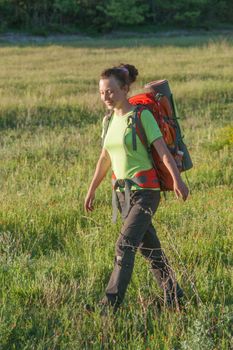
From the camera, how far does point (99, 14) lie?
5800 centimetres

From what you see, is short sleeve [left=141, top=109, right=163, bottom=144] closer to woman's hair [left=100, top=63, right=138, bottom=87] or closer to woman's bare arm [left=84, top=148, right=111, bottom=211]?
woman's hair [left=100, top=63, right=138, bottom=87]

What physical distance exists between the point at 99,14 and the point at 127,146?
55.7 m

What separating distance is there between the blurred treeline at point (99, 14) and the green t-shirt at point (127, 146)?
4782cm

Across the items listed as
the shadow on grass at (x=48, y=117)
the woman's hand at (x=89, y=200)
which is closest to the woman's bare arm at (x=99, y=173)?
the woman's hand at (x=89, y=200)

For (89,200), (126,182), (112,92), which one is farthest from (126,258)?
(112,92)

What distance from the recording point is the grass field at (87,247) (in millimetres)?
3920

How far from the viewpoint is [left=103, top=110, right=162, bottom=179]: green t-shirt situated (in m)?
4.05

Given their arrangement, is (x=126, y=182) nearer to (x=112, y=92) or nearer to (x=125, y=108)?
(x=125, y=108)

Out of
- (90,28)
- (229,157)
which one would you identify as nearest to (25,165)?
(229,157)

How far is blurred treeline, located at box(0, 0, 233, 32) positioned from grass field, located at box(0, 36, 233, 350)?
1658 inches

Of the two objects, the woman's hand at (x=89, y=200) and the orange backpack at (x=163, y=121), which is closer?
the orange backpack at (x=163, y=121)

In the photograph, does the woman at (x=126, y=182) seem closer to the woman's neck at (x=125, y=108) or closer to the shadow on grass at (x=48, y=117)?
the woman's neck at (x=125, y=108)

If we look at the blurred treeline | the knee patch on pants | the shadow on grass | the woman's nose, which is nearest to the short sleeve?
the woman's nose

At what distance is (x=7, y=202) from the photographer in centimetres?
661
